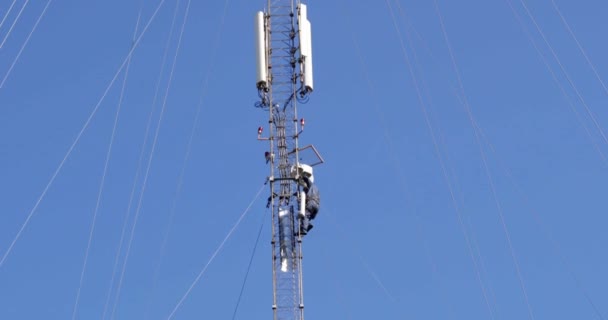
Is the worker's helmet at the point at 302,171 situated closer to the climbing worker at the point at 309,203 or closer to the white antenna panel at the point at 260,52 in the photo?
the climbing worker at the point at 309,203

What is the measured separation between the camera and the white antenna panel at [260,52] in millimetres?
58188

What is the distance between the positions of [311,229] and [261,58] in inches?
195

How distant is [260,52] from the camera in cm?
5844

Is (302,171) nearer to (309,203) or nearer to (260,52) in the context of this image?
(309,203)

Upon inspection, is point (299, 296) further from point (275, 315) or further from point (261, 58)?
point (261, 58)

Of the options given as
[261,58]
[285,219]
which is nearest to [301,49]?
[261,58]

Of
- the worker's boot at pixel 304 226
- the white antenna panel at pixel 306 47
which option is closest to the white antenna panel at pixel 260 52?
the white antenna panel at pixel 306 47

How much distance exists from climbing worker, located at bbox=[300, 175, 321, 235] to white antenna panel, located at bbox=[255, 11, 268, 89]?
2.91m

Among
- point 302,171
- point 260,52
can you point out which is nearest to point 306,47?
point 260,52

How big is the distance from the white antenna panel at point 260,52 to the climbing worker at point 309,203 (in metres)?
2.91

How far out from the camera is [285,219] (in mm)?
57000

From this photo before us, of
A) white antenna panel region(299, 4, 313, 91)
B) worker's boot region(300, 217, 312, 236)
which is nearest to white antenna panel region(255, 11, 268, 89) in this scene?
white antenna panel region(299, 4, 313, 91)

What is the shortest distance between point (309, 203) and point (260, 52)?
4.50m

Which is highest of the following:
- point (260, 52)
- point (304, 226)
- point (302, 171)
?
point (260, 52)
